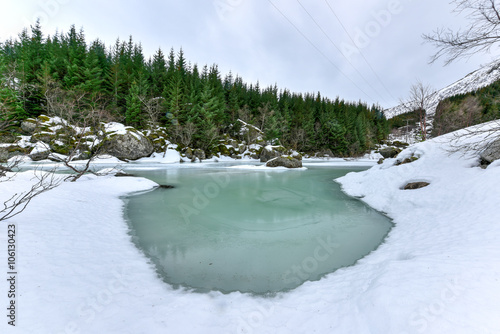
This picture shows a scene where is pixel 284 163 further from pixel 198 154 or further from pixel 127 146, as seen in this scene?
pixel 127 146

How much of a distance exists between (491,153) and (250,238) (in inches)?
385

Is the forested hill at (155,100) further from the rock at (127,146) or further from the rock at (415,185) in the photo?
the rock at (415,185)

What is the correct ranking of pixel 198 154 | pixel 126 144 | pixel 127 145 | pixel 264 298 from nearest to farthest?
pixel 264 298, pixel 126 144, pixel 127 145, pixel 198 154

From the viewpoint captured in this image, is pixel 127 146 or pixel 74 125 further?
pixel 127 146

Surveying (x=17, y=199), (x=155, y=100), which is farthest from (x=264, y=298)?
(x=155, y=100)

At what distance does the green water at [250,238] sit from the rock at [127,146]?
24.2 meters

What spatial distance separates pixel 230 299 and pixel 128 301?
149cm

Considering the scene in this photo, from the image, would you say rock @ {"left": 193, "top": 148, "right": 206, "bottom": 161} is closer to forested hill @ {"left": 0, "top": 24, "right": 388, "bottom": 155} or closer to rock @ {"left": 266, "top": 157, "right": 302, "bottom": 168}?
forested hill @ {"left": 0, "top": 24, "right": 388, "bottom": 155}

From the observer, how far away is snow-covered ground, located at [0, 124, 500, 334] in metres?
2.21

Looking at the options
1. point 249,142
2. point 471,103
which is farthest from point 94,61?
point 471,103

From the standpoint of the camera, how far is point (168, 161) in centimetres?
3197

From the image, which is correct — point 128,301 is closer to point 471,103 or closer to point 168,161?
point 168,161

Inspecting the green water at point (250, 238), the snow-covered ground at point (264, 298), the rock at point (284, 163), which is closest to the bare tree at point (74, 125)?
the green water at point (250, 238)

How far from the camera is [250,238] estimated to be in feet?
17.8
